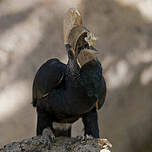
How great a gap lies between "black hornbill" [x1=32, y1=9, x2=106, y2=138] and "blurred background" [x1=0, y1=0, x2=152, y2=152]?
1387 millimetres

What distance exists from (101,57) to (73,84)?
6.18 ft

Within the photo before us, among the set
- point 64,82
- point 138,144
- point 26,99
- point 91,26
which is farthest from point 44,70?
point 138,144

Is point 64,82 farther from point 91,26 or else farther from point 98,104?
point 91,26

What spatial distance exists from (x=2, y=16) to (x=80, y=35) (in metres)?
1.81

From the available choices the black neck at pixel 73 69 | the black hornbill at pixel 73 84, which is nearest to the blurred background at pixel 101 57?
the black hornbill at pixel 73 84

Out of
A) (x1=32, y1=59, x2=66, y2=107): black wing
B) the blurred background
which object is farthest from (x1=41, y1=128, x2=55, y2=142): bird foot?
the blurred background

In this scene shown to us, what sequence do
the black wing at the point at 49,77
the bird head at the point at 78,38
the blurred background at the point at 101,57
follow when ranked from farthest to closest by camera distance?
1. the blurred background at the point at 101,57
2. the black wing at the point at 49,77
3. the bird head at the point at 78,38

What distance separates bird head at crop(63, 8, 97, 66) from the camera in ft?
5.52

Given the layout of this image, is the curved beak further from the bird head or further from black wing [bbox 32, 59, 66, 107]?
black wing [bbox 32, 59, 66, 107]

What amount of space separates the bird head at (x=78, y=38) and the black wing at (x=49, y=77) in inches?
5.7

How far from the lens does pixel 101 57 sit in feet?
11.9

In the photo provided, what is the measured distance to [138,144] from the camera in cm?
382

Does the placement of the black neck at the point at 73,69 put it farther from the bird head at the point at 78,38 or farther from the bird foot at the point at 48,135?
the bird foot at the point at 48,135

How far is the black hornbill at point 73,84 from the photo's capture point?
1712mm
